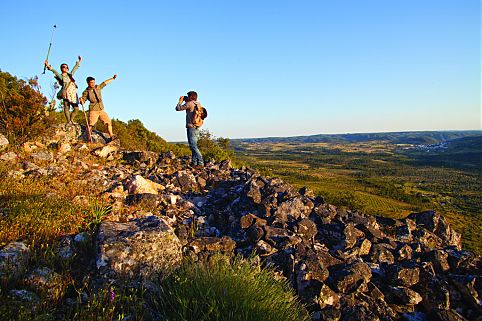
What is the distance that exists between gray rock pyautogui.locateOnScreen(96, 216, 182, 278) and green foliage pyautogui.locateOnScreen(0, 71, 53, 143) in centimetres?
723

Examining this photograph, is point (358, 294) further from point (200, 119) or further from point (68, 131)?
point (68, 131)

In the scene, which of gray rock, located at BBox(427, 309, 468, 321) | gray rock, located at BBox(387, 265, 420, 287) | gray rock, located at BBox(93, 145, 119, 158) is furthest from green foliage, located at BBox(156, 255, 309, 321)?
gray rock, located at BBox(93, 145, 119, 158)

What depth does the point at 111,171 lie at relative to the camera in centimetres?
924

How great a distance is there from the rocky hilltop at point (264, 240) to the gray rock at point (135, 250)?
0.06 feet

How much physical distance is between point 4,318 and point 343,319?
4293 millimetres

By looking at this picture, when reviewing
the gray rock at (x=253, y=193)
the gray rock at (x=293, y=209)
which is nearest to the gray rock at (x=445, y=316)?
the gray rock at (x=293, y=209)

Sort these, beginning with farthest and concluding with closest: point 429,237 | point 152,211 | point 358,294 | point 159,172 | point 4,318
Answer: point 159,172 < point 429,237 < point 152,211 < point 358,294 < point 4,318

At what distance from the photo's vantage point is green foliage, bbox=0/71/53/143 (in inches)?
396

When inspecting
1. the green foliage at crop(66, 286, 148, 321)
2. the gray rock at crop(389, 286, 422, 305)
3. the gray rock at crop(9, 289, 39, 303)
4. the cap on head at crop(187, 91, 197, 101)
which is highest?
the cap on head at crop(187, 91, 197, 101)

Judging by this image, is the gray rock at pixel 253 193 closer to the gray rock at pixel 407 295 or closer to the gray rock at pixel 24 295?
the gray rock at pixel 407 295

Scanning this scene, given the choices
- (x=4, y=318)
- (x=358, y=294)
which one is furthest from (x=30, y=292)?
(x=358, y=294)

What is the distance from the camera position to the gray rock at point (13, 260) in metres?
3.86

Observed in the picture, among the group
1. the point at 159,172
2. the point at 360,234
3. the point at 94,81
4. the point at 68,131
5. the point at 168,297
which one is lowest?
the point at 360,234

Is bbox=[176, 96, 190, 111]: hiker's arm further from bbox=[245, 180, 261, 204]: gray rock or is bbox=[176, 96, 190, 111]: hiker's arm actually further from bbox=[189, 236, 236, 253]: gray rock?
bbox=[189, 236, 236, 253]: gray rock
